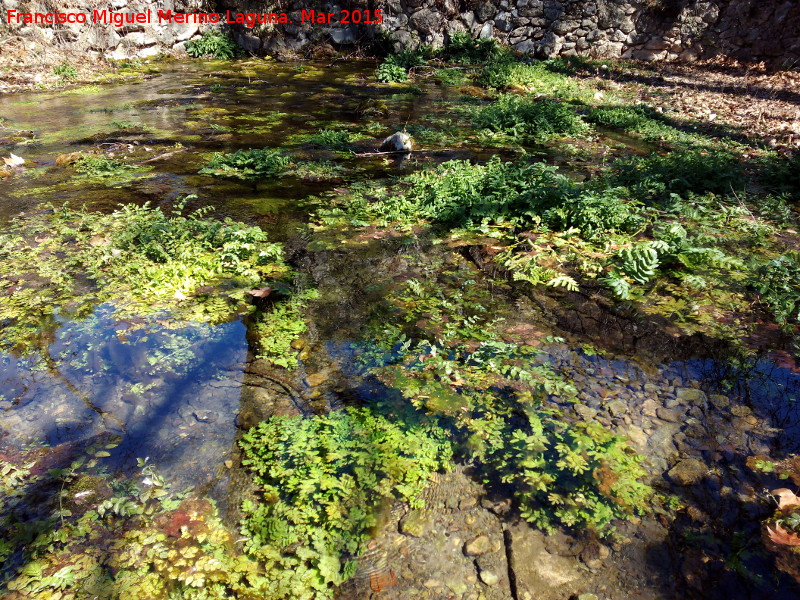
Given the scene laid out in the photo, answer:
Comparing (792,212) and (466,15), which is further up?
(466,15)

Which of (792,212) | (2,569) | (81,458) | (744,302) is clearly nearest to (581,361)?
(744,302)

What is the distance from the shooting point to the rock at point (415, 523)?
91.8 inches

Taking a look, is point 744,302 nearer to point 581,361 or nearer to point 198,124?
point 581,361

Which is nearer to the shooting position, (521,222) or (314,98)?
(521,222)

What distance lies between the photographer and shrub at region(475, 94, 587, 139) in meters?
8.85

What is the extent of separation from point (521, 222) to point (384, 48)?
47.8ft

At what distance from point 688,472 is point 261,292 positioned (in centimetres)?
313

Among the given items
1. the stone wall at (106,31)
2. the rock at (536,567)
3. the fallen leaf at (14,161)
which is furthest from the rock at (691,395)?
the stone wall at (106,31)

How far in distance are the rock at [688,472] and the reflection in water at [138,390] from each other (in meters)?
2.29

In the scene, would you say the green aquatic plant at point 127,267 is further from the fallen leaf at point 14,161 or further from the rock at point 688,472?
the rock at point 688,472

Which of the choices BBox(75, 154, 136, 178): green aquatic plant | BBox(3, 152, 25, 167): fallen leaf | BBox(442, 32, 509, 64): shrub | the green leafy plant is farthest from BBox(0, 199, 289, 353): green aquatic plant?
BBox(442, 32, 509, 64): shrub

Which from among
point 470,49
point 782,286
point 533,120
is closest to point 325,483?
point 782,286

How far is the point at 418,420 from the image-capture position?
2.91 metres

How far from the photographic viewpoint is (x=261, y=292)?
4.13m
